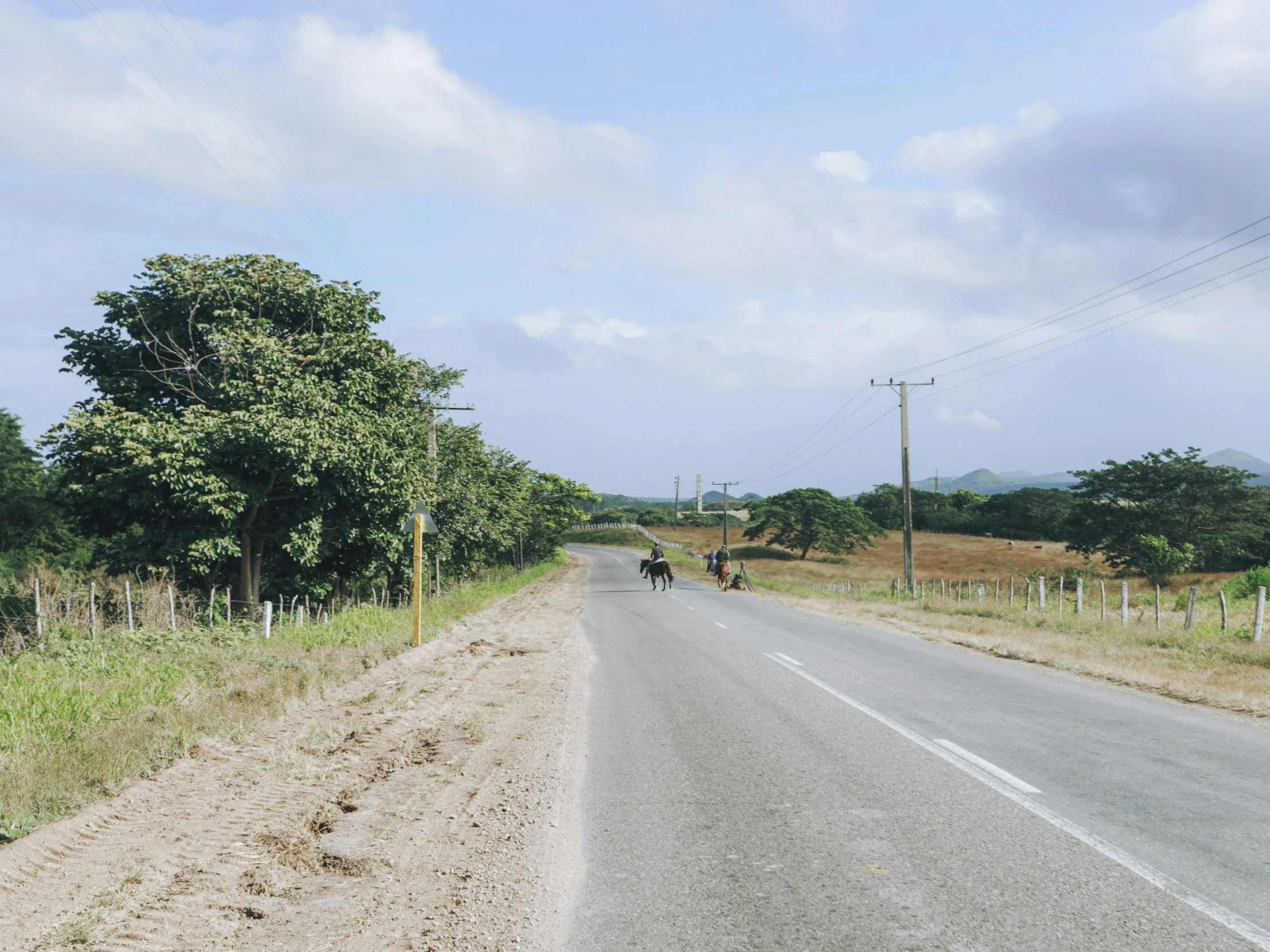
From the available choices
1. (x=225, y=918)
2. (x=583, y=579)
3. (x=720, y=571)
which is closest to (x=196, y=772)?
(x=225, y=918)

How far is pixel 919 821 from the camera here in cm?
540

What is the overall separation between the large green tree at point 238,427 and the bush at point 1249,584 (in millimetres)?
29393

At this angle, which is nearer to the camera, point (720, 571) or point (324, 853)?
point (324, 853)

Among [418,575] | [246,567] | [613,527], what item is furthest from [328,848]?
[613,527]

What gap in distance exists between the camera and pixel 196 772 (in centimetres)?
686

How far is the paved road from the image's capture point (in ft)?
12.9

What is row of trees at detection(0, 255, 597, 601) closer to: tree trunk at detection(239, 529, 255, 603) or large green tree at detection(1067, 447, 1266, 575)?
tree trunk at detection(239, 529, 255, 603)

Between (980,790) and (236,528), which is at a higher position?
(236,528)

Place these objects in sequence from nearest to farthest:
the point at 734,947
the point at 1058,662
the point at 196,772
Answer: the point at 734,947
the point at 196,772
the point at 1058,662

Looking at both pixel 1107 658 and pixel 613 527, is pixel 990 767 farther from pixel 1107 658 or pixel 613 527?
pixel 613 527

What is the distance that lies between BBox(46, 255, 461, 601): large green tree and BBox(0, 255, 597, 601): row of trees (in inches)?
1.9

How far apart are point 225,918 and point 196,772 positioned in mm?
3085

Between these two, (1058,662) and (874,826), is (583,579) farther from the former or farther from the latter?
(874,826)

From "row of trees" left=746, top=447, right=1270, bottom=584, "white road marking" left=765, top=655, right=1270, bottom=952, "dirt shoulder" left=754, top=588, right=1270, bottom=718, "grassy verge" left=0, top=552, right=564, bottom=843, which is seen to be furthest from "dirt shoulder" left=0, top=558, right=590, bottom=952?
"row of trees" left=746, top=447, right=1270, bottom=584
